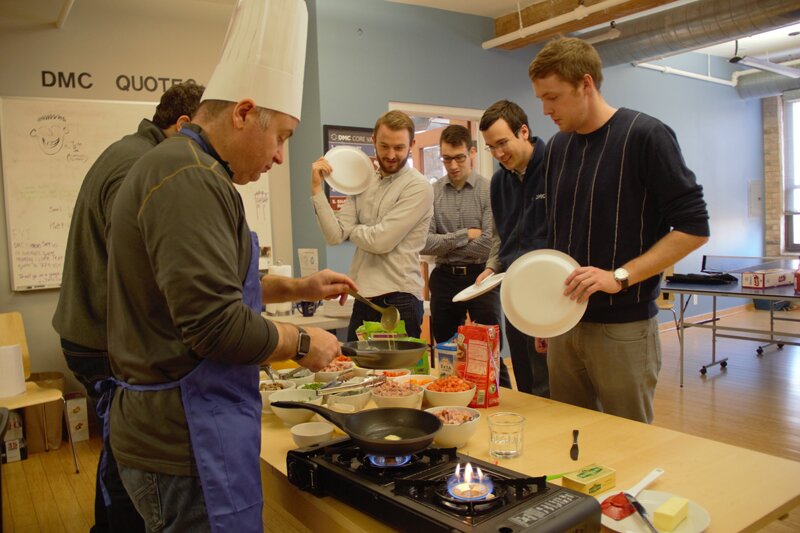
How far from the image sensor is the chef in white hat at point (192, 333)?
3.44 ft

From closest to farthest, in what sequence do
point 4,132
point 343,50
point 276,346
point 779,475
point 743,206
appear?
1. point 276,346
2. point 779,475
3. point 4,132
4. point 343,50
5. point 743,206

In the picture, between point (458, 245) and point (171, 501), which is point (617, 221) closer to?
point (171, 501)

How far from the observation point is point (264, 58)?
1344mm

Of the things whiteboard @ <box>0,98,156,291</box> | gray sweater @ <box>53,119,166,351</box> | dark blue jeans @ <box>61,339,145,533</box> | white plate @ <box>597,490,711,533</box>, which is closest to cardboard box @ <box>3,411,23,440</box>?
whiteboard @ <box>0,98,156,291</box>

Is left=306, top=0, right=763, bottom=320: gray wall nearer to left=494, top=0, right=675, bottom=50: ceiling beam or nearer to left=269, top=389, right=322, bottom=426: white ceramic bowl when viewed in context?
left=494, top=0, right=675, bottom=50: ceiling beam

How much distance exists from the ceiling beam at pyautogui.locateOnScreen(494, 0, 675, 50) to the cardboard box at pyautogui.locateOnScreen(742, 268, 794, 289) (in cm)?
216

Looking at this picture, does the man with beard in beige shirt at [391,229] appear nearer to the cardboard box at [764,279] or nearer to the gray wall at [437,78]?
the gray wall at [437,78]

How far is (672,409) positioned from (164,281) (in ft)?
14.2

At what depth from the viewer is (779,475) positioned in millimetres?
1292

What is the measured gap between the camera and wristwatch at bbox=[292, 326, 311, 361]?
1.22 metres

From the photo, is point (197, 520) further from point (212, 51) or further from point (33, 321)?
point (212, 51)

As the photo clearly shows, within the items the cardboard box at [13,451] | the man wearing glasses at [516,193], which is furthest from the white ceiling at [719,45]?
the cardboard box at [13,451]

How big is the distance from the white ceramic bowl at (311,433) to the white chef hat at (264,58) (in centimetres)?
75

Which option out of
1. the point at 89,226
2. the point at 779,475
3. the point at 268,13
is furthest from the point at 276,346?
the point at 779,475
